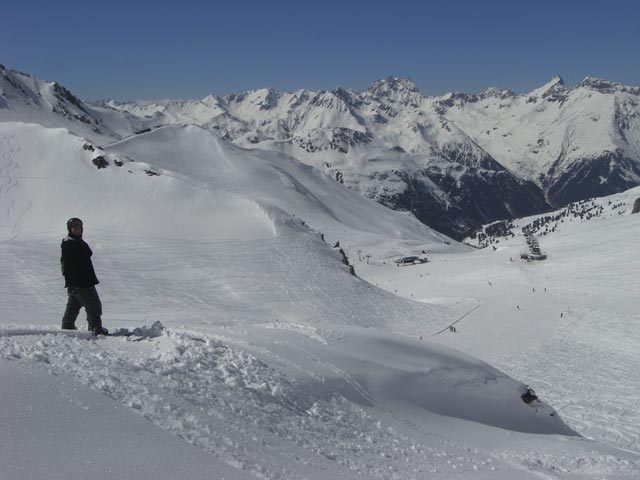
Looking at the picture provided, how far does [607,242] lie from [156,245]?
295ft

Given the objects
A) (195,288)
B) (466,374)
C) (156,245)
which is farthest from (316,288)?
(466,374)

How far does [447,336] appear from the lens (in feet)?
151

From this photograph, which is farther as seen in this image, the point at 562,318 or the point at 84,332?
the point at 562,318

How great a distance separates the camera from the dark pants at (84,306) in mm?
13133

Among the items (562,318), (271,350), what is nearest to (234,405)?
(271,350)

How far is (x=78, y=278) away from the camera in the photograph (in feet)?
43.2

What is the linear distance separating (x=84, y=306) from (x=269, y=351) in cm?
495

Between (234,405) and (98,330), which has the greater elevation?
(98,330)

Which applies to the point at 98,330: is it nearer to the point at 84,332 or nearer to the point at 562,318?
the point at 84,332

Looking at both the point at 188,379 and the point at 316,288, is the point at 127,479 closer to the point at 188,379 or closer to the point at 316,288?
the point at 188,379

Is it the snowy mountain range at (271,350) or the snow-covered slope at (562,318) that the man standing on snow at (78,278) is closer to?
the snowy mountain range at (271,350)

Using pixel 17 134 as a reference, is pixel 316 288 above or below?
below

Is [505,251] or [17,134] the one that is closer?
[17,134]

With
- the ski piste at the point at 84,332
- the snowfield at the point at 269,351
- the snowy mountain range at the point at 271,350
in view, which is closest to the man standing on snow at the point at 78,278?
the ski piste at the point at 84,332
